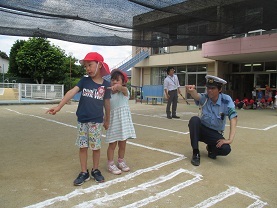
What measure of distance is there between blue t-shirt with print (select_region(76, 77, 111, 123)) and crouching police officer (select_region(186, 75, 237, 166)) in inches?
49.1

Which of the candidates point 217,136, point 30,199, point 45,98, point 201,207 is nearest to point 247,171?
point 217,136

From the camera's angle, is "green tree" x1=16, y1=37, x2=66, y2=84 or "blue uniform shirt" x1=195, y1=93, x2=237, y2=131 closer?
"blue uniform shirt" x1=195, y1=93, x2=237, y2=131

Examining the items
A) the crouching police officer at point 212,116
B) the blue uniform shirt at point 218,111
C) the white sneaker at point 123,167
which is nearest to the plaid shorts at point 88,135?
the white sneaker at point 123,167

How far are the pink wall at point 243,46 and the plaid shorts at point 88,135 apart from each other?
10958mm

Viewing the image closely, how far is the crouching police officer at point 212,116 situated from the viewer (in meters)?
3.52

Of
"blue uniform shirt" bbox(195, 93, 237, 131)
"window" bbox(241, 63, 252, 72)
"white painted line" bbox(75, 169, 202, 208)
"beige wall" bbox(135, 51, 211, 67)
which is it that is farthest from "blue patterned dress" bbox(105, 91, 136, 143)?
"window" bbox(241, 63, 252, 72)

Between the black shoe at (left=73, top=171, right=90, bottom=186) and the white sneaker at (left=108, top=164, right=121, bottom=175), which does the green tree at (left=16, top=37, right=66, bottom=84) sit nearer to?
the white sneaker at (left=108, top=164, right=121, bottom=175)

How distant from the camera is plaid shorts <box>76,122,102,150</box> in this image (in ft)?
9.52

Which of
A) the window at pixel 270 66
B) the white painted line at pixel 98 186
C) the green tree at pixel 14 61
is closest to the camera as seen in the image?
the white painted line at pixel 98 186

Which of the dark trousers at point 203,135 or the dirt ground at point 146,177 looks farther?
the dark trousers at point 203,135

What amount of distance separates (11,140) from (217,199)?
3897mm

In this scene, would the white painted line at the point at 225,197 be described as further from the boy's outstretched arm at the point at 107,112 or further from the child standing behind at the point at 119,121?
the boy's outstretched arm at the point at 107,112

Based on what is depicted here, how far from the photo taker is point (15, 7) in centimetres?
510

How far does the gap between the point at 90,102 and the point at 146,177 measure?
1.09 meters
